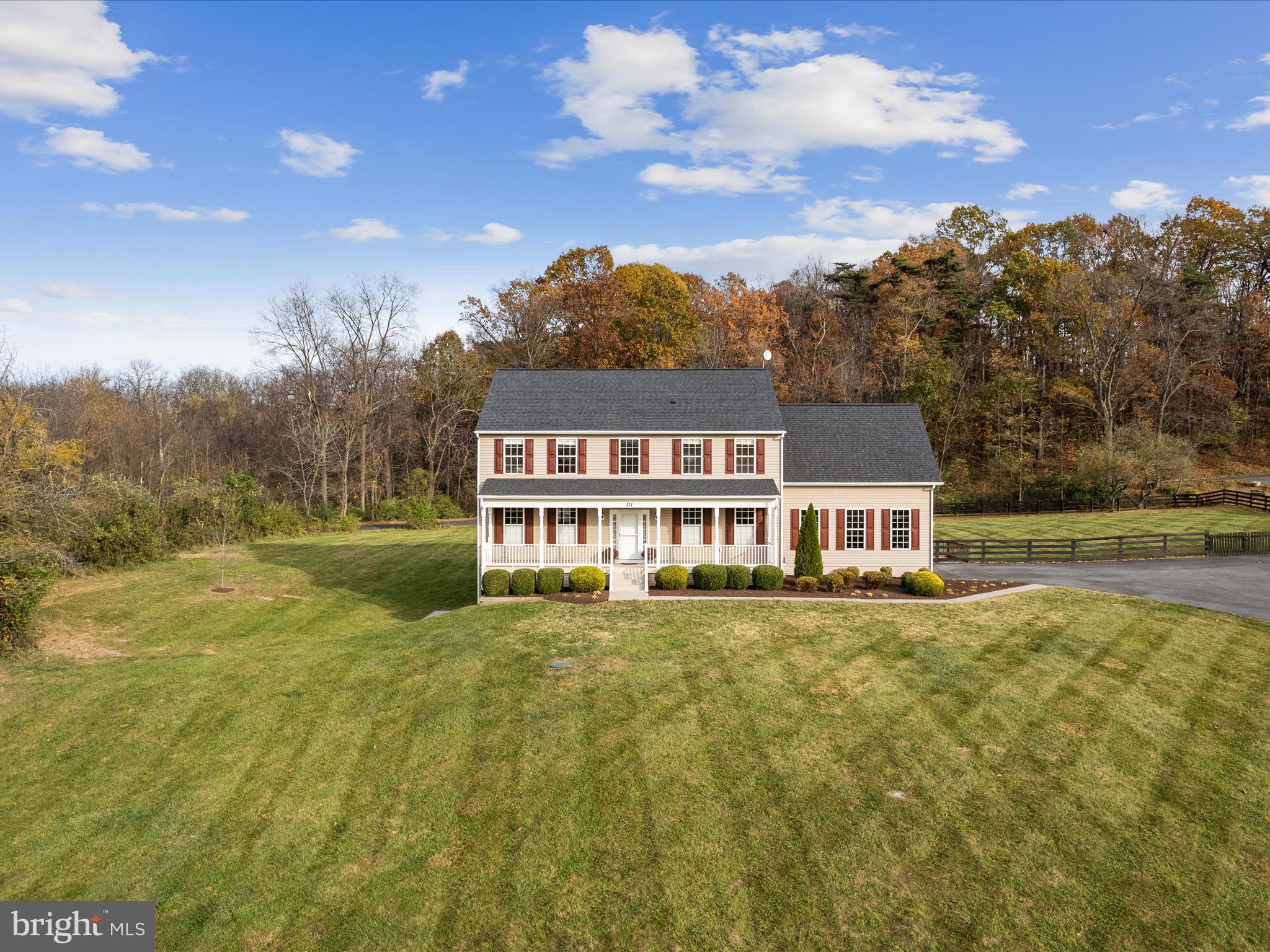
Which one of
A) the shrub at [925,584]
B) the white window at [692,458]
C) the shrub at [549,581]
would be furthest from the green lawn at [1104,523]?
the shrub at [549,581]

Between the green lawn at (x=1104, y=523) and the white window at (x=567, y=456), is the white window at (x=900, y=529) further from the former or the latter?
the green lawn at (x=1104, y=523)

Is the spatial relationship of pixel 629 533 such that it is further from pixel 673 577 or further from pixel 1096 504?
pixel 1096 504

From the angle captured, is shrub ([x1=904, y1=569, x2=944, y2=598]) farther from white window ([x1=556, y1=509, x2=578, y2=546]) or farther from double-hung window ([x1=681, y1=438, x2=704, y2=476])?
white window ([x1=556, y1=509, x2=578, y2=546])

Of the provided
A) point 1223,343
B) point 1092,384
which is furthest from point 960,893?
point 1223,343

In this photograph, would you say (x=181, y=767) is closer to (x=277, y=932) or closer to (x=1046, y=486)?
(x=277, y=932)

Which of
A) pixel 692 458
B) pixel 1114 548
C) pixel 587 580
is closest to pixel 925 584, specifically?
pixel 692 458

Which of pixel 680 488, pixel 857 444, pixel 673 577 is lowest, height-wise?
pixel 673 577
